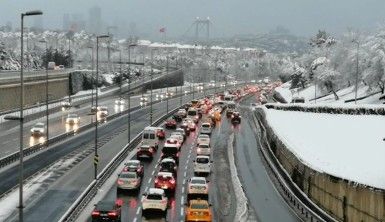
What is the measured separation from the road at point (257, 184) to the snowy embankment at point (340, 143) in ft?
9.73

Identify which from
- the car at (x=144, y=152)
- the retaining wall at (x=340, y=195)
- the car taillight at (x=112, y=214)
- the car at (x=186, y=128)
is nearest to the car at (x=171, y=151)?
the car at (x=144, y=152)

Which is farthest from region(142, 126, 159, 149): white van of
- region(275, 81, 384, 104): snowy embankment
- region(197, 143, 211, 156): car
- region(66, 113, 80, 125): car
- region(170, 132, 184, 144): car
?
region(275, 81, 384, 104): snowy embankment

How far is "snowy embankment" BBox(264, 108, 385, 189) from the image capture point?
4081 centimetres

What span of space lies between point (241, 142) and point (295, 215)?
151 ft

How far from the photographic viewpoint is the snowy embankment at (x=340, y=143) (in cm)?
4081

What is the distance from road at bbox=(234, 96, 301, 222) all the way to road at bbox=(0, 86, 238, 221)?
6.09 m

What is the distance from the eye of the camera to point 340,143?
61094 millimetres

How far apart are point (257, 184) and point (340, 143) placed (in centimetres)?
979

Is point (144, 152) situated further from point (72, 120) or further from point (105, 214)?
point (72, 120)

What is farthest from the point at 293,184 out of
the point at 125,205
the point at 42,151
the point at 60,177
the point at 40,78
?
the point at 40,78

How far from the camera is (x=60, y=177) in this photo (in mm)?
53344

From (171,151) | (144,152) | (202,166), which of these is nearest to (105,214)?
(202,166)

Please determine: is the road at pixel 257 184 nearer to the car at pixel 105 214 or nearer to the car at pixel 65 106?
the car at pixel 105 214

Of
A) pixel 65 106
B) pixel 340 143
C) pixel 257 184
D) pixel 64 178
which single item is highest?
pixel 340 143
